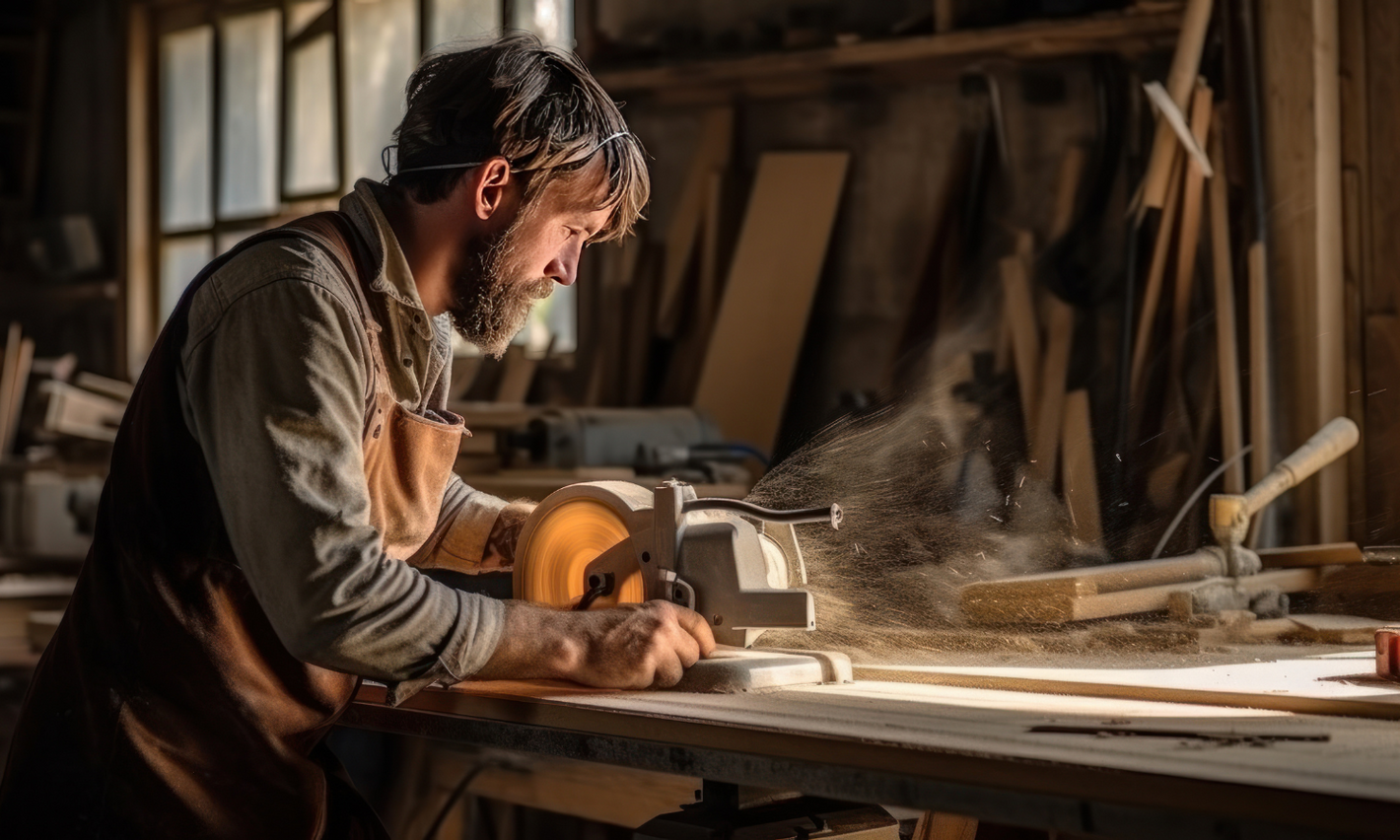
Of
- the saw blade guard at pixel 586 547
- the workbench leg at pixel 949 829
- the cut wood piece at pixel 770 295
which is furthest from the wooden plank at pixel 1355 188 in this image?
the saw blade guard at pixel 586 547

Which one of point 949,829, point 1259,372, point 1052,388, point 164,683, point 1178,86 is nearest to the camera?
point 164,683

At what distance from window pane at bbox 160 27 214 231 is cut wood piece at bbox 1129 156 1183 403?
5914 mm

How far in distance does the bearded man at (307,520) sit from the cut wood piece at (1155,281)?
2332 mm

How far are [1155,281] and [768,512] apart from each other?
234 centimetres

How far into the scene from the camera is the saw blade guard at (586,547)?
2.45 metres

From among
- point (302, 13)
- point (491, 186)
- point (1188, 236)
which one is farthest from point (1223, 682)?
point (302, 13)

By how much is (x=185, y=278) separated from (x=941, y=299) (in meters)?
5.38

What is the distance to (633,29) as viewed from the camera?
591cm

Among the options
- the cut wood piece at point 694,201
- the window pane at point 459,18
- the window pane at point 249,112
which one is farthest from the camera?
the window pane at point 249,112

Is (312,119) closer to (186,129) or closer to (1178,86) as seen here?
(186,129)

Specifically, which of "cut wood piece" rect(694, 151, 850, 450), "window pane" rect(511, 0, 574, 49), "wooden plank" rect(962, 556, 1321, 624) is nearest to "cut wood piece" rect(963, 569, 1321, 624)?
"wooden plank" rect(962, 556, 1321, 624)

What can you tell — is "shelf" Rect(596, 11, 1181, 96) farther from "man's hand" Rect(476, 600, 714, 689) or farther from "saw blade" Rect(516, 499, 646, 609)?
"man's hand" Rect(476, 600, 714, 689)

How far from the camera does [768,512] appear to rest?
2.38 metres

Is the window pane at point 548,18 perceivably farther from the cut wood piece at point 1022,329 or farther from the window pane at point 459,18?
the cut wood piece at point 1022,329
